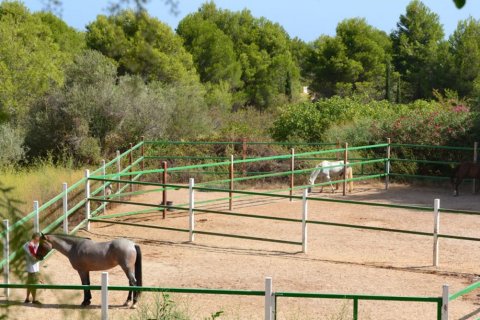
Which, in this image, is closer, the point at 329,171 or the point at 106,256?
the point at 106,256

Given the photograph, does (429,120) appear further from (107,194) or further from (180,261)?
(180,261)

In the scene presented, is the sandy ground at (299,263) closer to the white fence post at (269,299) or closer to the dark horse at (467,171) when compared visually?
the dark horse at (467,171)

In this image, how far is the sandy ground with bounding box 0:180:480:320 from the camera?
7.09 meters

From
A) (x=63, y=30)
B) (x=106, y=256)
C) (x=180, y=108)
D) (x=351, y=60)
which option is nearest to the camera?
(x=63, y=30)

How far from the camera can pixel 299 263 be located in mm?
9367

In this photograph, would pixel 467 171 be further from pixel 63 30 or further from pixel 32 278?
pixel 32 278

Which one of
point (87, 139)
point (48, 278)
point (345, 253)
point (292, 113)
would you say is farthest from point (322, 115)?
point (48, 278)

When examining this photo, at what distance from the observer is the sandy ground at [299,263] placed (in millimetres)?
7090

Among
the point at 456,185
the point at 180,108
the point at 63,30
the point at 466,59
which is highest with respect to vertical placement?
the point at 466,59

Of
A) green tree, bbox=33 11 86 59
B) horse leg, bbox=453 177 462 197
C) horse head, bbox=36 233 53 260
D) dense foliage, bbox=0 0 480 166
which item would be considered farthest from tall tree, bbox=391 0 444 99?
horse head, bbox=36 233 53 260

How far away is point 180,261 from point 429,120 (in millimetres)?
9598

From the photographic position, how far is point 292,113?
2083 cm

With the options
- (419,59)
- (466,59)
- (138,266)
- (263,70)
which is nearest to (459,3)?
(138,266)

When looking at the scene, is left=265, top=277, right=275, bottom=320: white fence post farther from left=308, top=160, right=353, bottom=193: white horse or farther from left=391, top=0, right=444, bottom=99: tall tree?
left=391, top=0, right=444, bottom=99: tall tree
